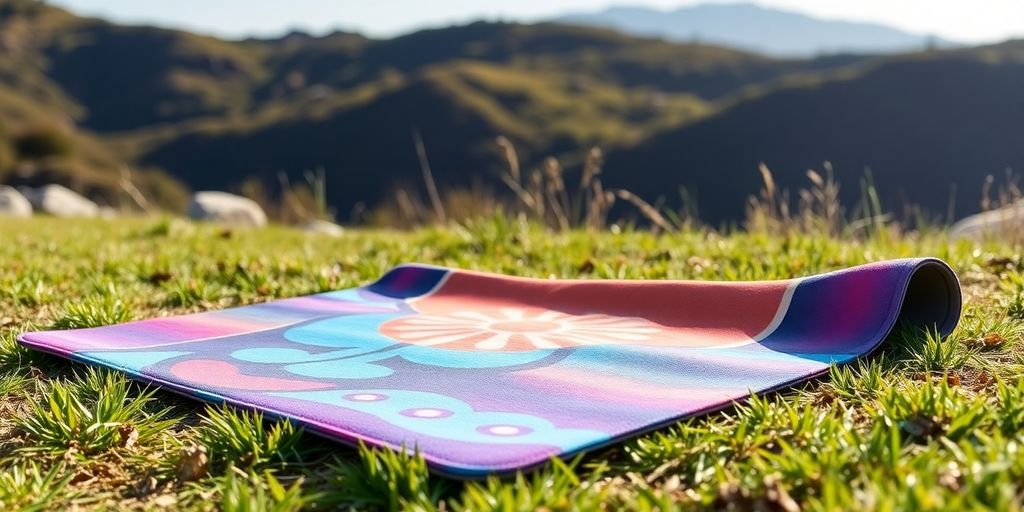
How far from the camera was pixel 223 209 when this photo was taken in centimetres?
1061

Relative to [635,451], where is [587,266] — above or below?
below

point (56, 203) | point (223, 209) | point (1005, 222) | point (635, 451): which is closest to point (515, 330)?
point (635, 451)

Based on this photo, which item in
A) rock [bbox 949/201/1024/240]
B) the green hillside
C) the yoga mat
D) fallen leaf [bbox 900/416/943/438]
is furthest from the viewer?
the green hillside

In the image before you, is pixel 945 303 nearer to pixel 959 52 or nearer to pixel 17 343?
pixel 17 343

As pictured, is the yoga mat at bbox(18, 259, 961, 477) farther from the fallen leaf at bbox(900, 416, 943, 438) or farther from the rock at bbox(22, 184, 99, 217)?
the rock at bbox(22, 184, 99, 217)

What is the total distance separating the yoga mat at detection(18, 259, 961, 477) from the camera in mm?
1554

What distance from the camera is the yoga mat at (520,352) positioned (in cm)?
155

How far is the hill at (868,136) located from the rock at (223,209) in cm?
3022

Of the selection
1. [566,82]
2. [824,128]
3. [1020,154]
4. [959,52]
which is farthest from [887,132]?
[566,82]

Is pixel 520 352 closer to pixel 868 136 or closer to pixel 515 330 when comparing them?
pixel 515 330

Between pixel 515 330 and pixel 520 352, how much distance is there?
27 centimetres

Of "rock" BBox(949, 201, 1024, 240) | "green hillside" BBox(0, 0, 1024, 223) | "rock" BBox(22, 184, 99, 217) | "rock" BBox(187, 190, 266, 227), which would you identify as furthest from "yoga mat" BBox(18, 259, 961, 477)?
"rock" BBox(22, 184, 99, 217)

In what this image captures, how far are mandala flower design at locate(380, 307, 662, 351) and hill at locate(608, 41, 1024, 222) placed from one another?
119ft

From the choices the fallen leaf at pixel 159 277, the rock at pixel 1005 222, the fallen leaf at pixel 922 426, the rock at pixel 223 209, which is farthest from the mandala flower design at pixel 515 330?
the rock at pixel 223 209
